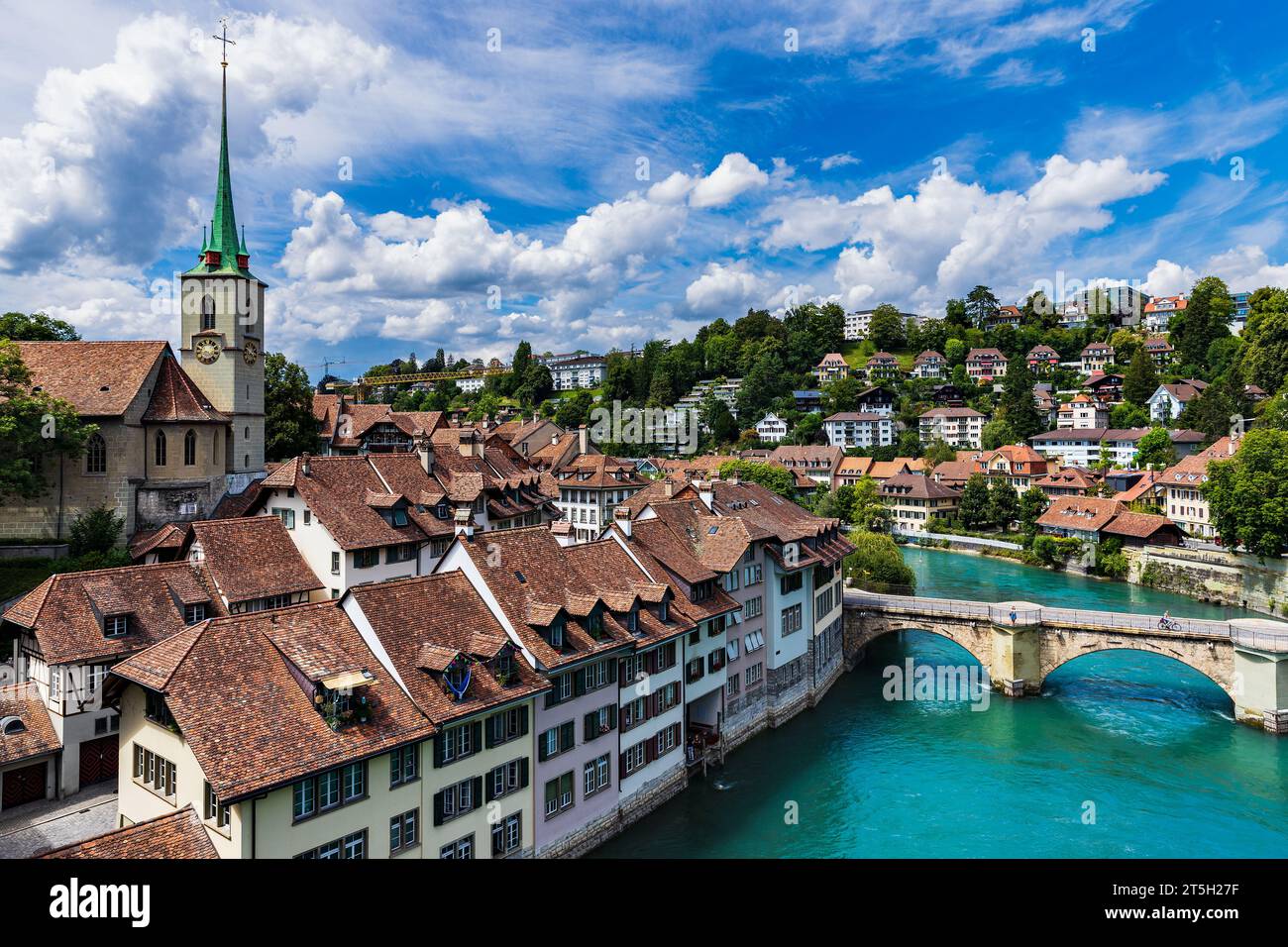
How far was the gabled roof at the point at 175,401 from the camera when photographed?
125 feet

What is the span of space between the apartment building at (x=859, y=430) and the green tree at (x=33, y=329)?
97171 mm

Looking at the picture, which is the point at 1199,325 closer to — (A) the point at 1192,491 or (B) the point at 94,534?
(A) the point at 1192,491

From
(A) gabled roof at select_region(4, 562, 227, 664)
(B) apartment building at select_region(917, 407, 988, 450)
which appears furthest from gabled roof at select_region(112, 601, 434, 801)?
(B) apartment building at select_region(917, 407, 988, 450)

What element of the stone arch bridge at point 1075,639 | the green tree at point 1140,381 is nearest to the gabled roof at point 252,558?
the stone arch bridge at point 1075,639

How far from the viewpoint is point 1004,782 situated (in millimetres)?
32500

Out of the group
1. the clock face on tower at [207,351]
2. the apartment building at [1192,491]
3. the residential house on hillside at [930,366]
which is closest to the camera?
the clock face on tower at [207,351]

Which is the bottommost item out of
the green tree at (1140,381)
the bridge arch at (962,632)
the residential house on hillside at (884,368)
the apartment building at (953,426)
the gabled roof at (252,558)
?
the bridge arch at (962,632)

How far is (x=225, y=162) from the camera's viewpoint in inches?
1786

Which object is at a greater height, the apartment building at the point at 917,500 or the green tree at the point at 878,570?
the apartment building at the point at 917,500

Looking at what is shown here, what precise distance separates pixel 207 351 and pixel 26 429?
11.9 metres

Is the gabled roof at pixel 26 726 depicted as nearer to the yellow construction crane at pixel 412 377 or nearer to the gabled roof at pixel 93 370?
the gabled roof at pixel 93 370

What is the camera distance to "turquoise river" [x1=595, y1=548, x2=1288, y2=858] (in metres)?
27.8
